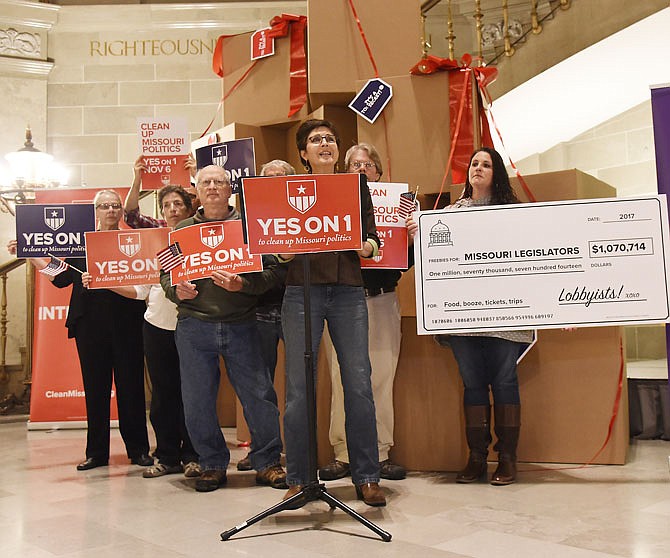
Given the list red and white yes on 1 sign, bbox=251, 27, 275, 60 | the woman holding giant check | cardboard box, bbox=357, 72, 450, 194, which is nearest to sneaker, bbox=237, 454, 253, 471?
the woman holding giant check

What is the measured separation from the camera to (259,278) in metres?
3.05

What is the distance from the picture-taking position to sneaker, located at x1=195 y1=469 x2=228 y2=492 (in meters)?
3.17

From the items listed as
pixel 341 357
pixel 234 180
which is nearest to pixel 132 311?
pixel 234 180

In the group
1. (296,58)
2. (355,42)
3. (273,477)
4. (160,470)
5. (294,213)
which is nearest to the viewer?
(294,213)

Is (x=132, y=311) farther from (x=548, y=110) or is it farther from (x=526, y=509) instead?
(x=548, y=110)

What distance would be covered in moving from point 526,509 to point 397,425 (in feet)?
2.98

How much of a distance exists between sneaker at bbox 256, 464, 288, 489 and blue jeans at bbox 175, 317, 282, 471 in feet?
0.09

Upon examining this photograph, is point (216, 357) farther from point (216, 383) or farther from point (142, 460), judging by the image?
point (142, 460)

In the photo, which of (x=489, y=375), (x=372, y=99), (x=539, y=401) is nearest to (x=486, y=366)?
(x=489, y=375)

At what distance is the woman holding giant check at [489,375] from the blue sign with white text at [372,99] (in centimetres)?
62

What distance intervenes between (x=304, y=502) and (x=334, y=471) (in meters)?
0.76

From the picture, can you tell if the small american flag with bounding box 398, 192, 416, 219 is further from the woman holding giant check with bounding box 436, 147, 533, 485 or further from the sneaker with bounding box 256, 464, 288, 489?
the sneaker with bounding box 256, 464, 288, 489

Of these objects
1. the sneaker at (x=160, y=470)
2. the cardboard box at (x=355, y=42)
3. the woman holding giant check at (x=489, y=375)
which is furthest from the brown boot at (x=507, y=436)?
the cardboard box at (x=355, y=42)

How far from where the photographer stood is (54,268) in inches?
147
